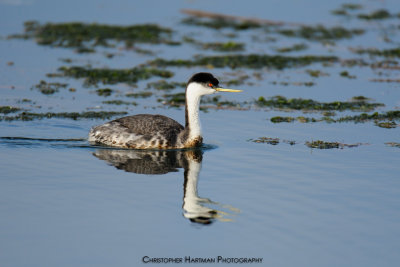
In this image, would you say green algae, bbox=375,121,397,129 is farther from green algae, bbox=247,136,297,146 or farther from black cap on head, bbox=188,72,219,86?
black cap on head, bbox=188,72,219,86

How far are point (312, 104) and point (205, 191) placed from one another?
7.69 metres

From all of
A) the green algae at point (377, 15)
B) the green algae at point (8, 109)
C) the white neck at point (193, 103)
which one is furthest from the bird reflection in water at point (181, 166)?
the green algae at point (377, 15)

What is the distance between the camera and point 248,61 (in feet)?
80.0

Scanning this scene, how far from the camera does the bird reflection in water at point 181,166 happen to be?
11.2 metres

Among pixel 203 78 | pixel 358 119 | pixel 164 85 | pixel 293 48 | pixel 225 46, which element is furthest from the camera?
pixel 293 48

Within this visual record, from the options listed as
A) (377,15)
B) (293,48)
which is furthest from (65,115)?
(377,15)

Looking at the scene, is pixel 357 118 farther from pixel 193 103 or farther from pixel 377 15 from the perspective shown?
pixel 377 15

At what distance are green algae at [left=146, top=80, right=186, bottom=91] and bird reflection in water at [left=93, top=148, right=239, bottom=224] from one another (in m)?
5.49

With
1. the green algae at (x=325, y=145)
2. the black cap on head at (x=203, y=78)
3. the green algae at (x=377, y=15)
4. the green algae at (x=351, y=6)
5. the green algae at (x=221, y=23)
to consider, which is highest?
the green algae at (x=351, y=6)

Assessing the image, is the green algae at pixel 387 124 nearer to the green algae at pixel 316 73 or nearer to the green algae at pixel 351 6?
the green algae at pixel 316 73

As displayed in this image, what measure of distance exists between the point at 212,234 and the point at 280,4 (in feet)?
86.7

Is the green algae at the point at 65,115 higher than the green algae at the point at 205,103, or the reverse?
the green algae at the point at 205,103

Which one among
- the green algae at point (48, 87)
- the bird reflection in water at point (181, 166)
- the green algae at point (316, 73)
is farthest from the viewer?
the green algae at point (316, 73)

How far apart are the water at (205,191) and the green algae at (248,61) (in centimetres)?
279
